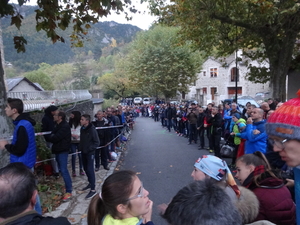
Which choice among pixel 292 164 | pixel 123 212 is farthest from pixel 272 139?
pixel 123 212

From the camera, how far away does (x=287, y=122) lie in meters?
1.40

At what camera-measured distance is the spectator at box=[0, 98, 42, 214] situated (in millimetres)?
3467

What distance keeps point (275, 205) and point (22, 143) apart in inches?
130

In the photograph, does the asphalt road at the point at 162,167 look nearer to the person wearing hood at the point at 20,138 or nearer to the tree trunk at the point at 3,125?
the person wearing hood at the point at 20,138

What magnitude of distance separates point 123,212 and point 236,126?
5.23m

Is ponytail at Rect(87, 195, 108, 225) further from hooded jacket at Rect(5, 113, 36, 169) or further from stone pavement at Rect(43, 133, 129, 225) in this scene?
stone pavement at Rect(43, 133, 129, 225)

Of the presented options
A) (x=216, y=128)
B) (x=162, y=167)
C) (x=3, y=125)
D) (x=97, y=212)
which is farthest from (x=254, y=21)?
(x=97, y=212)

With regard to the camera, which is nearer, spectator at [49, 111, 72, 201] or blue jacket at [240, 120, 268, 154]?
blue jacket at [240, 120, 268, 154]

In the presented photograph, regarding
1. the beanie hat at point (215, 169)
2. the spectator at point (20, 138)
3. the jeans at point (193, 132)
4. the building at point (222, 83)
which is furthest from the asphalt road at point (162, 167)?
the building at point (222, 83)

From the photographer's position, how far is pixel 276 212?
1995 mm

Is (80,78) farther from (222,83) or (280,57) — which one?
(280,57)

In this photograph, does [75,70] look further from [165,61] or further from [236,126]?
[236,126]

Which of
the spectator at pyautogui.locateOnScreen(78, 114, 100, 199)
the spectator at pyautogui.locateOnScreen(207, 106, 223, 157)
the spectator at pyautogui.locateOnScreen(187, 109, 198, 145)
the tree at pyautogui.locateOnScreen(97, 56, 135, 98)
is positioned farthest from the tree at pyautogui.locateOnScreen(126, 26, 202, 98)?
the spectator at pyautogui.locateOnScreen(78, 114, 100, 199)

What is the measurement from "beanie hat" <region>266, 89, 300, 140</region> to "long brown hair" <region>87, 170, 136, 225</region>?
106 centimetres
